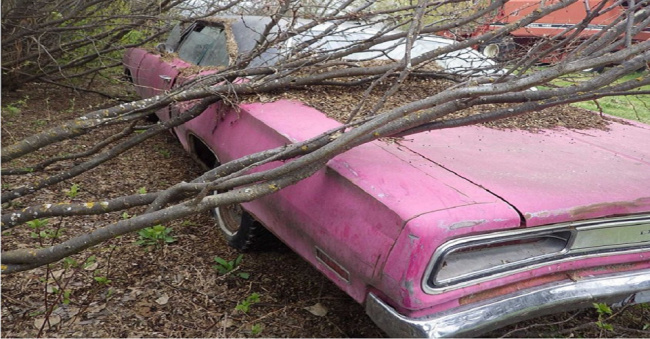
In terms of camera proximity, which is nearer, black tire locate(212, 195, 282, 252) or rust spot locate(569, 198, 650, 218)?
rust spot locate(569, 198, 650, 218)

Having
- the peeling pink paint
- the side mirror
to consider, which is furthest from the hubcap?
the side mirror

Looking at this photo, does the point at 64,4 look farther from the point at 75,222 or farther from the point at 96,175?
the point at 75,222

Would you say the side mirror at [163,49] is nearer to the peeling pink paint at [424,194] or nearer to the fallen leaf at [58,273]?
the peeling pink paint at [424,194]

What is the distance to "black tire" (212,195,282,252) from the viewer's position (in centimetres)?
295

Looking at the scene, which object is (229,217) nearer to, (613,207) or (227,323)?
(227,323)

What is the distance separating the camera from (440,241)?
178cm

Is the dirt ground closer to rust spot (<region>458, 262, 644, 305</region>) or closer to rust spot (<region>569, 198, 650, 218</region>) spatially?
rust spot (<region>458, 262, 644, 305</region>)

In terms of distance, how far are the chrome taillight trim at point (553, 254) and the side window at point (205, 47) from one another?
103 inches

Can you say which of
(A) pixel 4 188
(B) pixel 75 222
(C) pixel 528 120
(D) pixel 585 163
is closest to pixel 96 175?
(A) pixel 4 188

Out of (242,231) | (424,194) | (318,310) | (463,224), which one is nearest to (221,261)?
(242,231)

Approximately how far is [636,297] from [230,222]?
2.15 meters

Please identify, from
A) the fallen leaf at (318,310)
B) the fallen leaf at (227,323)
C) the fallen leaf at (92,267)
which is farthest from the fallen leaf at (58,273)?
the fallen leaf at (318,310)

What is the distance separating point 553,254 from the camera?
6.81 ft

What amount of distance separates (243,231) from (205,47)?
2094 mm
